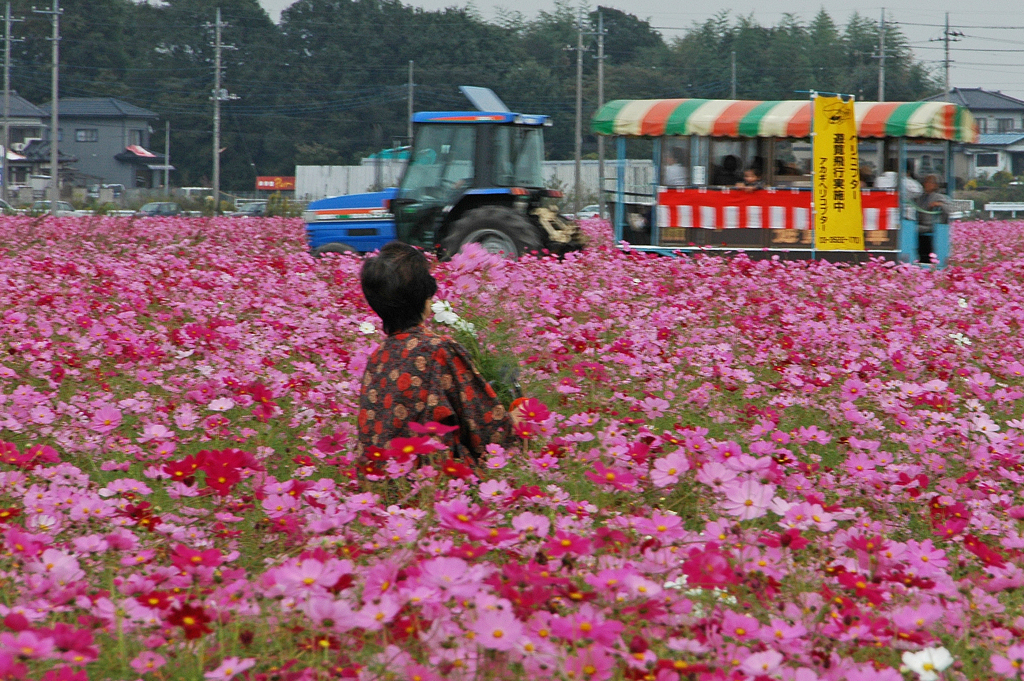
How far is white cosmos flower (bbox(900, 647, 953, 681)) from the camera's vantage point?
1.79 metres

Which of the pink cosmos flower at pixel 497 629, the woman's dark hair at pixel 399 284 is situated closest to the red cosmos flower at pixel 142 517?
the pink cosmos flower at pixel 497 629

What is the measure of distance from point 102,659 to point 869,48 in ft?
336

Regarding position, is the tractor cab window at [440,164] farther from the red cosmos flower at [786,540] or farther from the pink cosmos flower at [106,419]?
the red cosmos flower at [786,540]

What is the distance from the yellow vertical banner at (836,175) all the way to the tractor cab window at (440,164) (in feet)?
12.6

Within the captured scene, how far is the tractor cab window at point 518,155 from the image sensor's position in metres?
12.9

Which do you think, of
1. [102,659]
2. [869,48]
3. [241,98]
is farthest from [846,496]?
[869,48]

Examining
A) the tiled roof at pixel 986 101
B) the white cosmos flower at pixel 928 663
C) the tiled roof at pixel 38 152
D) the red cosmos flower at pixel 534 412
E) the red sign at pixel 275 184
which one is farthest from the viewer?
the tiled roof at pixel 986 101

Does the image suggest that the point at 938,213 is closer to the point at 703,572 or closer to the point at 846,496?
the point at 846,496

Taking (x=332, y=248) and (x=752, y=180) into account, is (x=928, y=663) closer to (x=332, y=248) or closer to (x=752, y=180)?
(x=752, y=180)

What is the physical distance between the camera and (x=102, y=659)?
2307 millimetres

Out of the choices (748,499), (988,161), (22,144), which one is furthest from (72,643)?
(988,161)

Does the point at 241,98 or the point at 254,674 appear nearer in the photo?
the point at 254,674

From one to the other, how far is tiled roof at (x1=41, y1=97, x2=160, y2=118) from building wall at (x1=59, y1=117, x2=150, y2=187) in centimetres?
60

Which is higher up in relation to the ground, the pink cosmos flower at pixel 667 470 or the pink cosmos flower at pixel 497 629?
the pink cosmos flower at pixel 667 470
